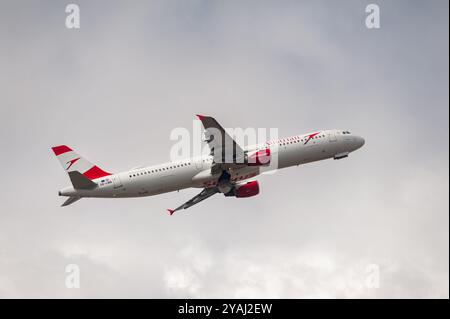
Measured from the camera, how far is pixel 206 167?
265 feet

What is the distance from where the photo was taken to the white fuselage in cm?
7862

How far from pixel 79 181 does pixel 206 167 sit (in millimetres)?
14303

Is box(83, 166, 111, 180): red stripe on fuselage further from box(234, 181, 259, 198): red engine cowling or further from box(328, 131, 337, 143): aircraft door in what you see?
box(328, 131, 337, 143): aircraft door

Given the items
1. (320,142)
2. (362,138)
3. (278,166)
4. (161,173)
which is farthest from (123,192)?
(362,138)

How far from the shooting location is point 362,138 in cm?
8906

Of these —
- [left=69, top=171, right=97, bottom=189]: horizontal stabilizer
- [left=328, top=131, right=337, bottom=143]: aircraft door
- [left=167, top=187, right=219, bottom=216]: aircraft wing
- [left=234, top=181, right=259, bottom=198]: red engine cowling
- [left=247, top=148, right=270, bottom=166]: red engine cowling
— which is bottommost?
[left=167, top=187, right=219, bottom=216]: aircraft wing

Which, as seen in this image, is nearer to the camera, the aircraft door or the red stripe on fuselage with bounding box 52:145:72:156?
the red stripe on fuselage with bounding box 52:145:72:156

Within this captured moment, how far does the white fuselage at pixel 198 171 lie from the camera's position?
78625mm

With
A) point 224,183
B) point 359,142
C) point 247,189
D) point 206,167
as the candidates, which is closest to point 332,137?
point 359,142

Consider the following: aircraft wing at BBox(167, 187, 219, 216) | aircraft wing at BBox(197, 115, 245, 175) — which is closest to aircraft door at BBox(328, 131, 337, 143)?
aircraft wing at BBox(197, 115, 245, 175)

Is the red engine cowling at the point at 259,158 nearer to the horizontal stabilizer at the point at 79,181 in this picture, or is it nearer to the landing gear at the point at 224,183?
the landing gear at the point at 224,183
